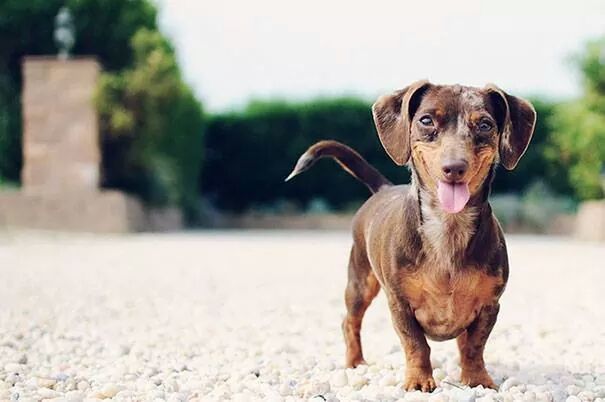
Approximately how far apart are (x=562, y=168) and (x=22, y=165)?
12.5 metres

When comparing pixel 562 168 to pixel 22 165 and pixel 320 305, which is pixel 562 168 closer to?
pixel 22 165

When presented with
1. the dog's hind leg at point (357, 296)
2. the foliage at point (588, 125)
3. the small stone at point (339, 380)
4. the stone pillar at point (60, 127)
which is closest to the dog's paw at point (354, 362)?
the dog's hind leg at point (357, 296)

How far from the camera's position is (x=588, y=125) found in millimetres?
15703

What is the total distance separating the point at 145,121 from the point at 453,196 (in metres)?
13.4

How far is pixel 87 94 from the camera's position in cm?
1509

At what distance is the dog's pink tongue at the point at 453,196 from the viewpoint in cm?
271

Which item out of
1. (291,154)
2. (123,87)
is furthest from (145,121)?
(291,154)

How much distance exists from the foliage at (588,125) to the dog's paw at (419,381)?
1385cm

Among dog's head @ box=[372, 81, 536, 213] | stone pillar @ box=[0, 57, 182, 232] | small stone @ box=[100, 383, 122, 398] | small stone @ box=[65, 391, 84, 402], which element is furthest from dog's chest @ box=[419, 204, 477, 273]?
stone pillar @ box=[0, 57, 182, 232]

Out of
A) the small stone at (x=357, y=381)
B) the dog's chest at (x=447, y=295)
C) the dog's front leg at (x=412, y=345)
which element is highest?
the dog's chest at (x=447, y=295)

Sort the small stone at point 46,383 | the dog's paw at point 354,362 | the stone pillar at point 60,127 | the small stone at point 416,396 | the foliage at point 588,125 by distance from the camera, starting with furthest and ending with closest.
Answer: the foliage at point 588,125 → the stone pillar at point 60,127 → the dog's paw at point 354,362 → the small stone at point 46,383 → the small stone at point 416,396

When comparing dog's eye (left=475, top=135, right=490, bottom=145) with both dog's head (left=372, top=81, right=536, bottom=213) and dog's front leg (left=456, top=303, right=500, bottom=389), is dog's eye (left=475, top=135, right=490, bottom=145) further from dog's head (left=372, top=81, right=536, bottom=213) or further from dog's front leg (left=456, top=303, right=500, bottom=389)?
dog's front leg (left=456, top=303, right=500, bottom=389)

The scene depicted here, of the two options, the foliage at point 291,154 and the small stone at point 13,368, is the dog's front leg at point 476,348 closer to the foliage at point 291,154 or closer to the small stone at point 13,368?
the small stone at point 13,368

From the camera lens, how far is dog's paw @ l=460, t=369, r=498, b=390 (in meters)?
3.09
